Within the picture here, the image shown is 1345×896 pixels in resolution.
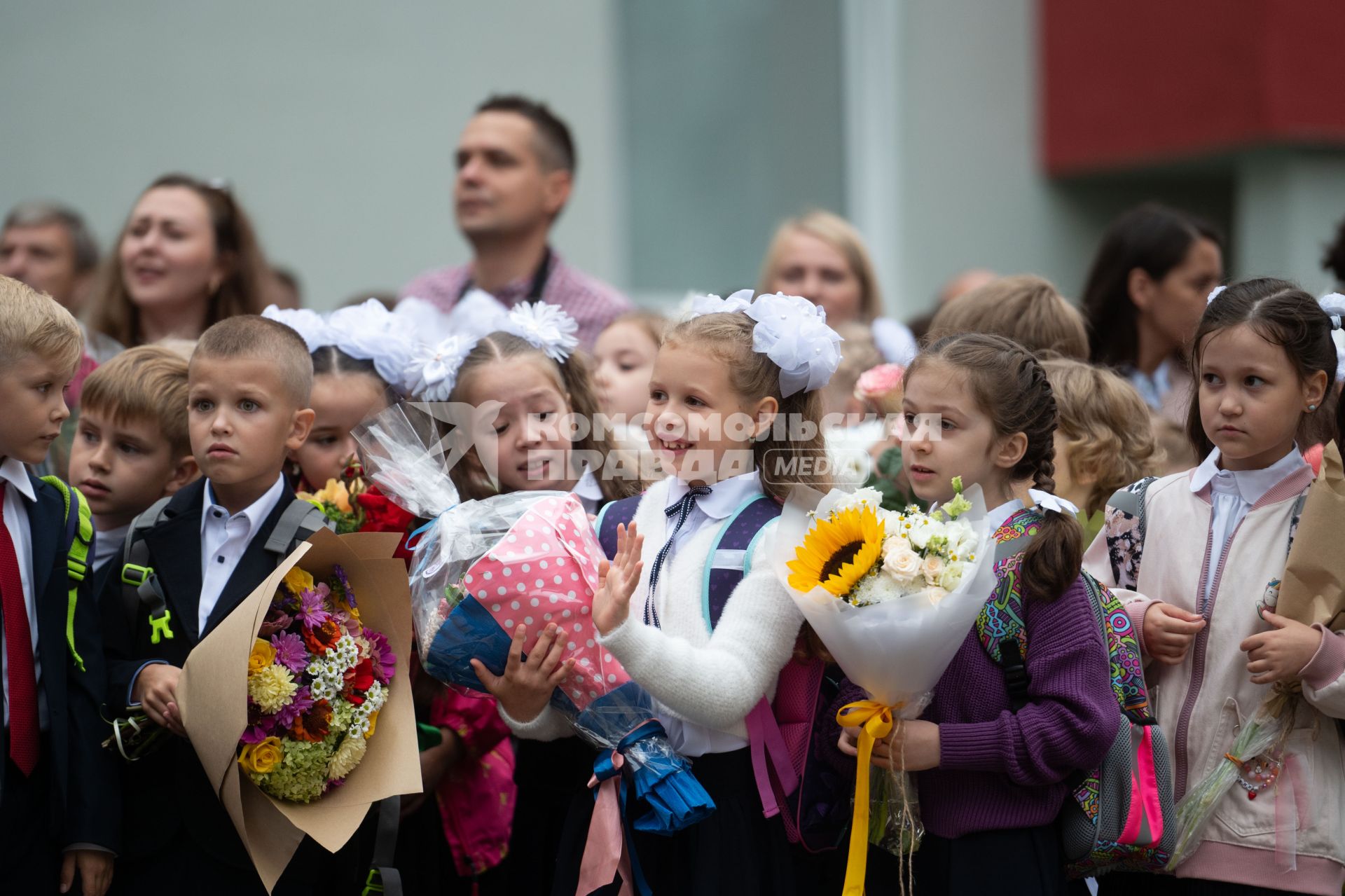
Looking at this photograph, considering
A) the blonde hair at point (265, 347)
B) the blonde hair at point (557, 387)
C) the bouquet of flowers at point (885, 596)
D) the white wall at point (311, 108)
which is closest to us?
the bouquet of flowers at point (885, 596)

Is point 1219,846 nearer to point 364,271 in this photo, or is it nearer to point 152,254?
point 152,254

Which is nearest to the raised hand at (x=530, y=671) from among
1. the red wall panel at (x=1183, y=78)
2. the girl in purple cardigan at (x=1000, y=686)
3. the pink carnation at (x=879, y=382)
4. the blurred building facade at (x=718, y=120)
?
the girl in purple cardigan at (x=1000, y=686)

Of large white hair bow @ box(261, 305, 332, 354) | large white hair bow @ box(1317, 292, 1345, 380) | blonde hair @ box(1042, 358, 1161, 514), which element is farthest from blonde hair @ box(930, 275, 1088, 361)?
large white hair bow @ box(261, 305, 332, 354)

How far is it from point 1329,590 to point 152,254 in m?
3.71

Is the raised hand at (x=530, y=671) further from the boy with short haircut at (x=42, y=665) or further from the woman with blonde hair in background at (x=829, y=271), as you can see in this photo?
the woman with blonde hair in background at (x=829, y=271)

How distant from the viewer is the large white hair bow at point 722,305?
295 cm

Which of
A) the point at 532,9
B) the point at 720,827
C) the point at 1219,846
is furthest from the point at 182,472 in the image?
the point at 532,9

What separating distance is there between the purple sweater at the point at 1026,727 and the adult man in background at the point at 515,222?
273 cm

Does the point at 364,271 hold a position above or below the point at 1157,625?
above

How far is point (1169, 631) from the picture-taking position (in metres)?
2.84

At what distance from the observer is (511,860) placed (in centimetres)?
339

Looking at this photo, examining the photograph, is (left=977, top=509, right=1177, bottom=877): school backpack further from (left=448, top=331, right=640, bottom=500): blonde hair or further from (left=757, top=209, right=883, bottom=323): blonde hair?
(left=757, top=209, right=883, bottom=323): blonde hair

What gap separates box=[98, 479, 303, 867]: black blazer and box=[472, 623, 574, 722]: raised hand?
64cm

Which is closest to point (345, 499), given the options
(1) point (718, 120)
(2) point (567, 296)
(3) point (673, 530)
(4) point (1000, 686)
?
(3) point (673, 530)
